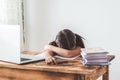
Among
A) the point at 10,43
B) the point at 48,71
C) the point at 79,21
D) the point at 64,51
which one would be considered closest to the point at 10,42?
the point at 10,43

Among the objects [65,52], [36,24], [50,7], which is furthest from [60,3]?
[65,52]

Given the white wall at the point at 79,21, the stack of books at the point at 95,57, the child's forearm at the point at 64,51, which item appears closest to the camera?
the stack of books at the point at 95,57

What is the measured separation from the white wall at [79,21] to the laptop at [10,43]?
1520 millimetres

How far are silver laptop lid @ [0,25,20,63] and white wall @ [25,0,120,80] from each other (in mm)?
1581

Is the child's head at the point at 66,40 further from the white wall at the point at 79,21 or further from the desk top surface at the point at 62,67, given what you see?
the white wall at the point at 79,21

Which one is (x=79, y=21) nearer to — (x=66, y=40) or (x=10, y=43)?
(x=66, y=40)

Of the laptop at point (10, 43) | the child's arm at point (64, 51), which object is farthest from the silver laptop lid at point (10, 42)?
the child's arm at point (64, 51)

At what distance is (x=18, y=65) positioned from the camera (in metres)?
1.53

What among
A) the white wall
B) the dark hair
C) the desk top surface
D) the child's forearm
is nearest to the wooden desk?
the desk top surface

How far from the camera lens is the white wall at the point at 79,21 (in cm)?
283

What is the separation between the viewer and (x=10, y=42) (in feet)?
5.03

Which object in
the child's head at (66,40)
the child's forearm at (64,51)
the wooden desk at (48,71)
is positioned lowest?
the wooden desk at (48,71)

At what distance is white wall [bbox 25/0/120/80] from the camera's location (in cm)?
283

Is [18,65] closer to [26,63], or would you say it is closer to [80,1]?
[26,63]
